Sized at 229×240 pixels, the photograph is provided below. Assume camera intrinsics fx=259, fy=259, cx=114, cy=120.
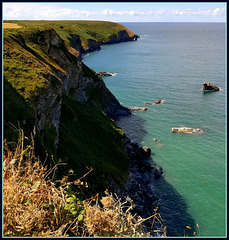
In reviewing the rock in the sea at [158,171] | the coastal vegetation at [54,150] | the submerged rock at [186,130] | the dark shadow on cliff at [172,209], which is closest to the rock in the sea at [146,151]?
the dark shadow on cliff at [172,209]

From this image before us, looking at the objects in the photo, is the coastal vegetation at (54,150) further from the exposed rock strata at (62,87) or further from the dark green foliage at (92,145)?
the exposed rock strata at (62,87)

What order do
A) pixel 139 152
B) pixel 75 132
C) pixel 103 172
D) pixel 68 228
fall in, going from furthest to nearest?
pixel 139 152 < pixel 75 132 < pixel 103 172 < pixel 68 228

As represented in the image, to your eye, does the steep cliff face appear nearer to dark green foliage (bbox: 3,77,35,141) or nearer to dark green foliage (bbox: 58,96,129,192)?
dark green foliage (bbox: 3,77,35,141)

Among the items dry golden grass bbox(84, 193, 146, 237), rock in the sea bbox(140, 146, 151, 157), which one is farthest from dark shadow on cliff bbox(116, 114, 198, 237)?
dry golden grass bbox(84, 193, 146, 237)

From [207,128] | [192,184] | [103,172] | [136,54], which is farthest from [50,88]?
[136,54]

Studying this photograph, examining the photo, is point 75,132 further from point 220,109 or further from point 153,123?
point 220,109

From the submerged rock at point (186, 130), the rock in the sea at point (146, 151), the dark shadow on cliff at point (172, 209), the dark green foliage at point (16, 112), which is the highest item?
the dark green foliage at point (16, 112)

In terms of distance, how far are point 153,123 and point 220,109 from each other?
27100 millimetres

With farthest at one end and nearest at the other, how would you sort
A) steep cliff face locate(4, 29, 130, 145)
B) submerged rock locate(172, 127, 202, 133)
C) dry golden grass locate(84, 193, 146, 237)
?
submerged rock locate(172, 127, 202, 133), steep cliff face locate(4, 29, 130, 145), dry golden grass locate(84, 193, 146, 237)

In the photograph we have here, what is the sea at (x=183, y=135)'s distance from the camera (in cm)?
4361

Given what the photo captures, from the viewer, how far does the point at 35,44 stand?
61156 millimetres

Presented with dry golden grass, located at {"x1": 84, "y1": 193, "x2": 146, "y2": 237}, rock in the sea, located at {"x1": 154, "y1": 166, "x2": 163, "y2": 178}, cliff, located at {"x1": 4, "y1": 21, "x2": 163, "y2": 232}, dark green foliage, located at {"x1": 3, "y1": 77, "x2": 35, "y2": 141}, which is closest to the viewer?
dry golden grass, located at {"x1": 84, "y1": 193, "x2": 146, "y2": 237}

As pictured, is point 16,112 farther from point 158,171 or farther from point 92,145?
point 158,171

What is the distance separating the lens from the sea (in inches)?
1717
